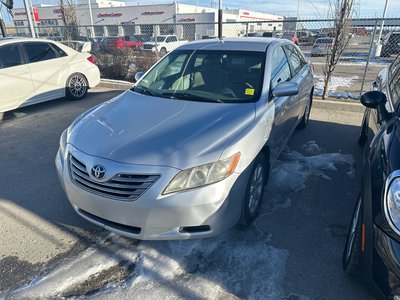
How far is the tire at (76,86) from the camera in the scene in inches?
292

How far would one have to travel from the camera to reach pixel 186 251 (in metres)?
2.71

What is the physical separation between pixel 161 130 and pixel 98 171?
0.64 metres

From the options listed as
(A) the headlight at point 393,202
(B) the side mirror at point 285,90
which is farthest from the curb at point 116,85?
(A) the headlight at point 393,202

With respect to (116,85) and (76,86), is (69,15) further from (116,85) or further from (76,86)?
(76,86)

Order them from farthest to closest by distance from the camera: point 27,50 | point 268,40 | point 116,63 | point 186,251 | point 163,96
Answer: point 116,63, point 27,50, point 268,40, point 163,96, point 186,251

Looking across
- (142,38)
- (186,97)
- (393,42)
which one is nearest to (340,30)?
(186,97)

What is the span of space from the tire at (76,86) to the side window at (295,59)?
5.19 m

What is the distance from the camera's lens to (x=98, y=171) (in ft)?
7.85

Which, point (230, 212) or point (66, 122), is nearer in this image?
point (230, 212)

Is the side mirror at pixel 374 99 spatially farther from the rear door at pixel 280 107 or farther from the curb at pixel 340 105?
the curb at pixel 340 105

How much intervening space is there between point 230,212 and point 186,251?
1.87ft

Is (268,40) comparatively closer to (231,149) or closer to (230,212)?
(231,149)

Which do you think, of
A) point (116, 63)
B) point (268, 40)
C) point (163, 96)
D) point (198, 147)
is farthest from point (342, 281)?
point (116, 63)

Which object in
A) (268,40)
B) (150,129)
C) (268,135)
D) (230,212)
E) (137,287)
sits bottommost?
(137,287)
